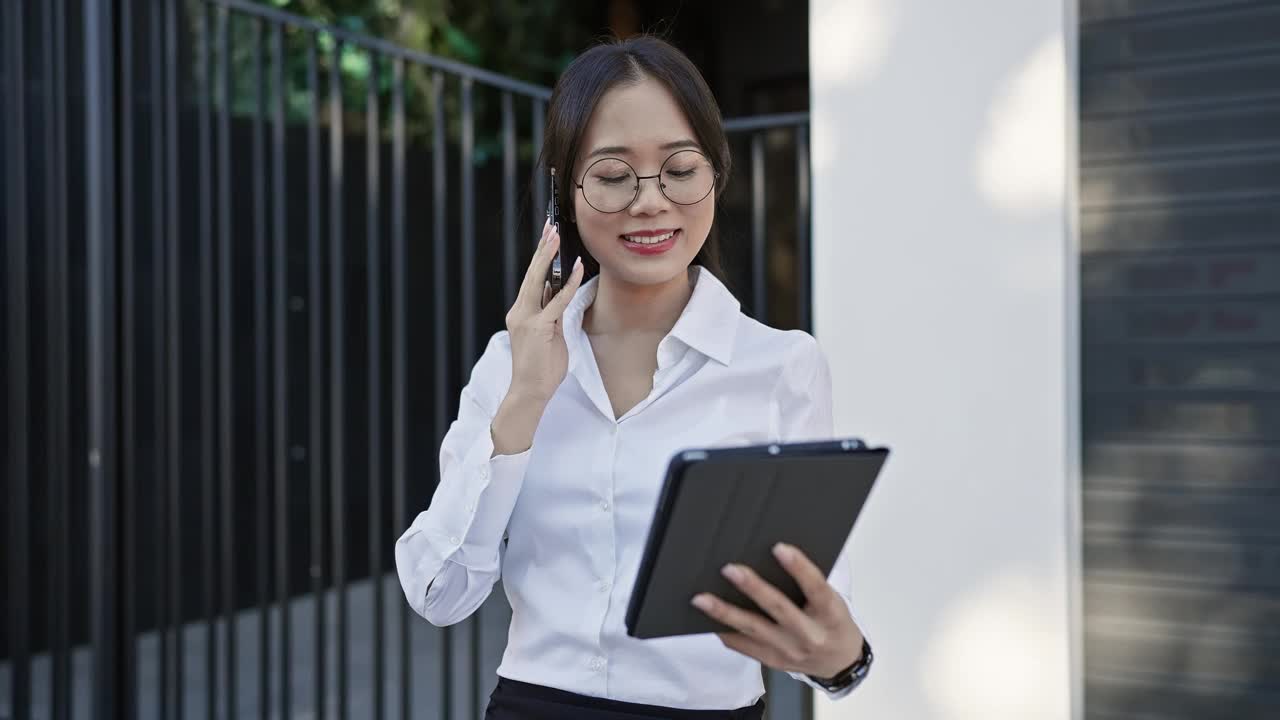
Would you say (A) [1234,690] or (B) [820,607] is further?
(A) [1234,690]

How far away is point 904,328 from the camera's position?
2.25 metres

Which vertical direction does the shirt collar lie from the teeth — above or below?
below

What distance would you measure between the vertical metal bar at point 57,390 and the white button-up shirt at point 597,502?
198cm

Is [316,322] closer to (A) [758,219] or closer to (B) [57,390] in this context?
(B) [57,390]

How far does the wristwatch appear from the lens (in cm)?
114

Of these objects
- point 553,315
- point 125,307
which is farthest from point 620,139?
point 125,307

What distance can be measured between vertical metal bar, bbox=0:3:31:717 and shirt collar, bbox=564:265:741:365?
2075mm

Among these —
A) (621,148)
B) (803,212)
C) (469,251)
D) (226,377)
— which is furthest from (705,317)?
(226,377)

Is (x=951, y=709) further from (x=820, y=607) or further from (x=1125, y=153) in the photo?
(x=820, y=607)

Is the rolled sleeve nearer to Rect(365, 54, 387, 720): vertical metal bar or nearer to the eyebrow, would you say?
the eyebrow

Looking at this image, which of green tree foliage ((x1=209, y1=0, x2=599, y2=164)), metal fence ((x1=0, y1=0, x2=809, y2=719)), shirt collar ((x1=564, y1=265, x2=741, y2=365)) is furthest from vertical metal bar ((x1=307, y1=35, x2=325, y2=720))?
green tree foliage ((x1=209, y1=0, x2=599, y2=164))

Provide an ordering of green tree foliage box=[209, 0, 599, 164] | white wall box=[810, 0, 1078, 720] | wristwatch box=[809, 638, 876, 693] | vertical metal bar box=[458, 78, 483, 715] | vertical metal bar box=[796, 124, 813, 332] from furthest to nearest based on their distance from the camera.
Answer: green tree foliage box=[209, 0, 599, 164] < vertical metal bar box=[458, 78, 483, 715] < vertical metal bar box=[796, 124, 813, 332] < white wall box=[810, 0, 1078, 720] < wristwatch box=[809, 638, 876, 693]

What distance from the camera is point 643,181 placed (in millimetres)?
1263

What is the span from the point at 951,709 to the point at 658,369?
4.03ft
